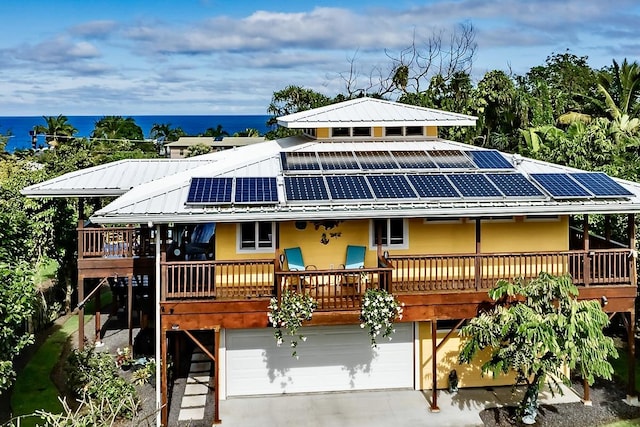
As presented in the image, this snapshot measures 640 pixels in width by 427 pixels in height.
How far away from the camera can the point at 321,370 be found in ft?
50.5

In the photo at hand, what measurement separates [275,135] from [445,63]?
16.5 m

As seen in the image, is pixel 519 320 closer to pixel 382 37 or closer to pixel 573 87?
pixel 573 87

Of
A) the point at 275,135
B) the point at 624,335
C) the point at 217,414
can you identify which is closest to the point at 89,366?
the point at 217,414

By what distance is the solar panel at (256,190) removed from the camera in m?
13.1

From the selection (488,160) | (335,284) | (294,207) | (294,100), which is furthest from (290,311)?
(294,100)

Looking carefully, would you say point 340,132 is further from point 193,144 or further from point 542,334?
point 193,144

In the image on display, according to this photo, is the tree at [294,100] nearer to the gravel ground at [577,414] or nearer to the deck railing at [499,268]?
the deck railing at [499,268]

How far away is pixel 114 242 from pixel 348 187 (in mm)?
7951

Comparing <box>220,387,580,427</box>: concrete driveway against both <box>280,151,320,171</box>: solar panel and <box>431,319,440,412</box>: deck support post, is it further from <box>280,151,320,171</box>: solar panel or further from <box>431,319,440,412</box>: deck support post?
<box>280,151,320,171</box>: solar panel

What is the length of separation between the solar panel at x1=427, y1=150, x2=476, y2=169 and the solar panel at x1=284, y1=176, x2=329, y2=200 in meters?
3.63

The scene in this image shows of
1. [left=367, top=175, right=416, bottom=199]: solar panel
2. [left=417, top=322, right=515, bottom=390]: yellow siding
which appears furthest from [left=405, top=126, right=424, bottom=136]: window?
[left=417, top=322, right=515, bottom=390]: yellow siding

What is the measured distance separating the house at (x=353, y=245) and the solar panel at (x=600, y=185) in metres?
0.07

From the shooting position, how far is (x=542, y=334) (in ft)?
40.2

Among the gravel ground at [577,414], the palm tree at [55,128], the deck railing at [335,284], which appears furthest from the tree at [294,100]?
the gravel ground at [577,414]
